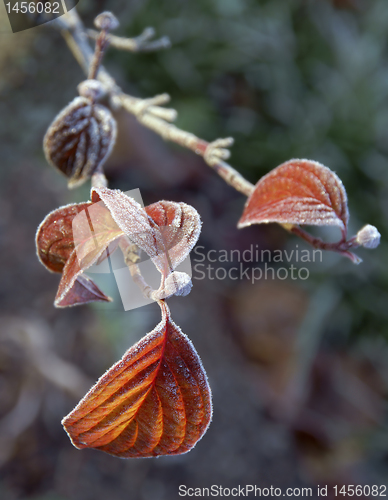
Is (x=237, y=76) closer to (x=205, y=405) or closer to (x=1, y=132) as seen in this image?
(x=1, y=132)

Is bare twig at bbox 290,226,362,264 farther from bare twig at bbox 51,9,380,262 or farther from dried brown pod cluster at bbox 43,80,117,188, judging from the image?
dried brown pod cluster at bbox 43,80,117,188

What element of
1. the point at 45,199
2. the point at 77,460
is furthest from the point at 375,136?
the point at 77,460

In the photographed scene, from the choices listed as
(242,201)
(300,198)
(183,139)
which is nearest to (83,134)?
(183,139)

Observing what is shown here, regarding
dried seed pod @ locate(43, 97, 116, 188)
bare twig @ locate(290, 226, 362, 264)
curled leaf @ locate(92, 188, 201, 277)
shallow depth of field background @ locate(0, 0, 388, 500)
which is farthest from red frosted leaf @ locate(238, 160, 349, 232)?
shallow depth of field background @ locate(0, 0, 388, 500)

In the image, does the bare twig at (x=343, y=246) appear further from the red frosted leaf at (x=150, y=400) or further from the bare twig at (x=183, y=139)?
the red frosted leaf at (x=150, y=400)

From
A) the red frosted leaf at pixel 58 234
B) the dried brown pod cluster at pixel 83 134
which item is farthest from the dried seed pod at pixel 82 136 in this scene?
the red frosted leaf at pixel 58 234
